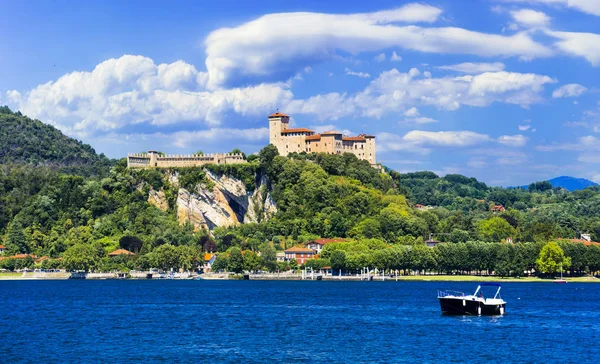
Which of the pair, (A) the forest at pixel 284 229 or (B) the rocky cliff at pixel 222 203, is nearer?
(A) the forest at pixel 284 229

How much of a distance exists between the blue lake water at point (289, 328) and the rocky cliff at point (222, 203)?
1773 inches

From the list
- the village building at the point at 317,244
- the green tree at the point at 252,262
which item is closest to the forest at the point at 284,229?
the green tree at the point at 252,262

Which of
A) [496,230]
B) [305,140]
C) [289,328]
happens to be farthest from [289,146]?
[289,328]

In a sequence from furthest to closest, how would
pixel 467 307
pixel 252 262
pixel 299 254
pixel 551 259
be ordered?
pixel 299 254, pixel 252 262, pixel 551 259, pixel 467 307

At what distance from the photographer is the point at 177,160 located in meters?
147

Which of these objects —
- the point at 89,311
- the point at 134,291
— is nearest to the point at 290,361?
the point at 89,311

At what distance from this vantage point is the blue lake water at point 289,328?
4759 centimetres

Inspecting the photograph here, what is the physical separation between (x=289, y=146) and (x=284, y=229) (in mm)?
21645

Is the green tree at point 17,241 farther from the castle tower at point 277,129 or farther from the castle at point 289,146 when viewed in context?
the castle tower at point 277,129

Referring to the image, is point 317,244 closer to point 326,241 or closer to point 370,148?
point 326,241

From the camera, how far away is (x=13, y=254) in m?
138

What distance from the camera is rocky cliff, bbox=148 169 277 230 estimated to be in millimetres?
140625

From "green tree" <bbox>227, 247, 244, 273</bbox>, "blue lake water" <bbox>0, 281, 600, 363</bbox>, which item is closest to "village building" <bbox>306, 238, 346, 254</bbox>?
"green tree" <bbox>227, 247, 244, 273</bbox>

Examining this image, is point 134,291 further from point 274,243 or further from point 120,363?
point 120,363
